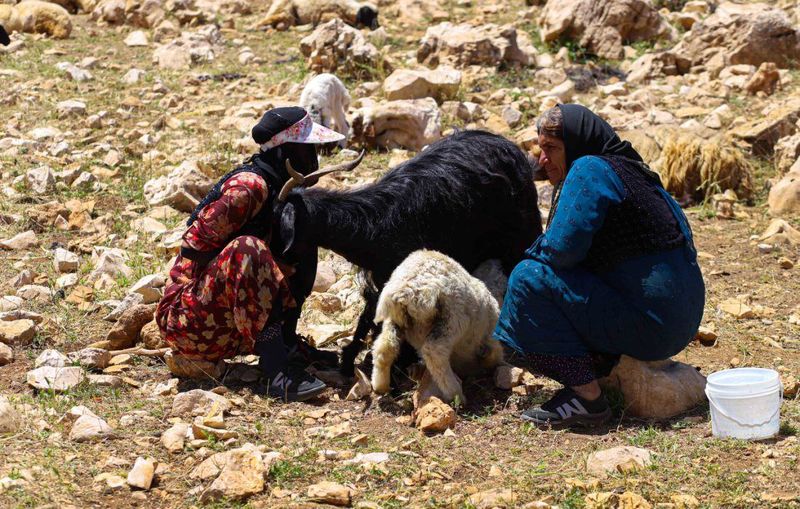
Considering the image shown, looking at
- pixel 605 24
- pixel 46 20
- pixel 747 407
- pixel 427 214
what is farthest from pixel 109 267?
pixel 46 20

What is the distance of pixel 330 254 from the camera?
22.3ft

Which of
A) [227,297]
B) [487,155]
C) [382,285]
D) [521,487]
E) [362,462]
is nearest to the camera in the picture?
[521,487]

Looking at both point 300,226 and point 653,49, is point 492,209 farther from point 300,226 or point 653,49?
point 653,49

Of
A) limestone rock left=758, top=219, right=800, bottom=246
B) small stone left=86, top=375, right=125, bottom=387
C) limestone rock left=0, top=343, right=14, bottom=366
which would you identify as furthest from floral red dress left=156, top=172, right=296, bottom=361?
limestone rock left=758, top=219, right=800, bottom=246

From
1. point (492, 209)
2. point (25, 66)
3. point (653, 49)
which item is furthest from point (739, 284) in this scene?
point (25, 66)

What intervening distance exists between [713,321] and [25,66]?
27.1 feet

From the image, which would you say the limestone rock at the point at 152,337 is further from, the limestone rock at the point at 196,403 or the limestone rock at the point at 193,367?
the limestone rock at the point at 196,403

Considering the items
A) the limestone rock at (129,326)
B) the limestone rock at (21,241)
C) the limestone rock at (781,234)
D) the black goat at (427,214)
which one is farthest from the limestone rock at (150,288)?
the limestone rock at (781,234)

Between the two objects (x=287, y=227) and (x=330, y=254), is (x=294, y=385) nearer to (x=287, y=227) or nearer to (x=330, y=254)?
(x=287, y=227)

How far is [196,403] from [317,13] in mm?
7986

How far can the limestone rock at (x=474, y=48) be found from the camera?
33.3 feet

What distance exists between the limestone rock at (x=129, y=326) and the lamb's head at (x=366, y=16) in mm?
6783

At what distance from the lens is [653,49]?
34.8 ft

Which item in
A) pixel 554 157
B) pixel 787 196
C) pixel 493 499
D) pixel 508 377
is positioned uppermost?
pixel 554 157
